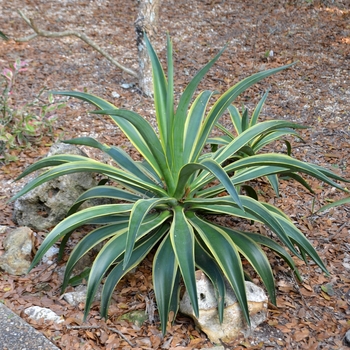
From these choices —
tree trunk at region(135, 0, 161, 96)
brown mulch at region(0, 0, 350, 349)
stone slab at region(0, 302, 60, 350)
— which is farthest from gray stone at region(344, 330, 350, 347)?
tree trunk at region(135, 0, 161, 96)

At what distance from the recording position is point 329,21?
22.0 ft

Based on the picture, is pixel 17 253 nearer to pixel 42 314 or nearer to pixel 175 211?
pixel 42 314

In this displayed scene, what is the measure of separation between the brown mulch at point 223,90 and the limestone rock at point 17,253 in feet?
0.18

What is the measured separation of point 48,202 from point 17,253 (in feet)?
1.34

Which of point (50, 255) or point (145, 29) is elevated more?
point (145, 29)

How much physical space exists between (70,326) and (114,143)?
2027mm

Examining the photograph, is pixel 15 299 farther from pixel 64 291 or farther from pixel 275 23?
pixel 275 23

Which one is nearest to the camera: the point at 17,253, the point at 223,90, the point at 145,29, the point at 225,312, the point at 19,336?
the point at 19,336

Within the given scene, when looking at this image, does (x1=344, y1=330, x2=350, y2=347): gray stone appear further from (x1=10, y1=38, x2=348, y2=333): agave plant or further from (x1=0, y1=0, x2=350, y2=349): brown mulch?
(x1=10, y1=38, x2=348, y2=333): agave plant

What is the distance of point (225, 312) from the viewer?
Result: 2422 millimetres

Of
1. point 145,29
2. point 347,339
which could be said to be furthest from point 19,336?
point 145,29

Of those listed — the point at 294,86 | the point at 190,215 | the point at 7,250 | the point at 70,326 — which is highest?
the point at 294,86

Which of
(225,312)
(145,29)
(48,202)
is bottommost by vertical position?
(225,312)

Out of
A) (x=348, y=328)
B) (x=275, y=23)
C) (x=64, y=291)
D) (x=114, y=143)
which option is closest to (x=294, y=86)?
(x=275, y=23)
